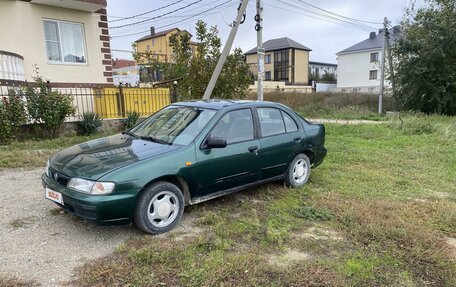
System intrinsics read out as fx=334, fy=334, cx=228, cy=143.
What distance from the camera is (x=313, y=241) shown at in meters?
3.64

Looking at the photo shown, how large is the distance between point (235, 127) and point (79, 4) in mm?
9202

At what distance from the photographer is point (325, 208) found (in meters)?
4.54

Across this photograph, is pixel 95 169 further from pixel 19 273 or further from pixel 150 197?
pixel 19 273

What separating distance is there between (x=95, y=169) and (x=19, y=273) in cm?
112

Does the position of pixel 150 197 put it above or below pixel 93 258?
above

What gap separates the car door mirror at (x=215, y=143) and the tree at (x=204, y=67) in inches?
356

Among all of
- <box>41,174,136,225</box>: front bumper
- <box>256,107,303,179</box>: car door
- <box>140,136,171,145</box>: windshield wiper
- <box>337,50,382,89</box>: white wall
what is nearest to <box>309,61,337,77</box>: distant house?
<box>337,50,382,89</box>: white wall

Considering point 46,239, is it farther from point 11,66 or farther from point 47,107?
point 11,66

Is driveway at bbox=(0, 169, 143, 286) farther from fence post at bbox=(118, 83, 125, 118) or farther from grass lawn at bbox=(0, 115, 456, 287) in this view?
fence post at bbox=(118, 83, 125, 118)

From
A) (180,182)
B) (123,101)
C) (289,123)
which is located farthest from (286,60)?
(180,182)

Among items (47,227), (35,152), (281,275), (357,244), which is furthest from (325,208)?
(35,152)

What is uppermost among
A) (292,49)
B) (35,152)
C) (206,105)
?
(292,49)

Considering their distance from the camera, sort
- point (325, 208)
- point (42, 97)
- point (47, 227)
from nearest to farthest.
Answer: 1. point (47, 227)
2. point (325, 208)
3. point (42, 97)

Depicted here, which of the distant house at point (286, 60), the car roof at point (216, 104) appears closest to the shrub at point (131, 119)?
the car roof at point (216, 104)
